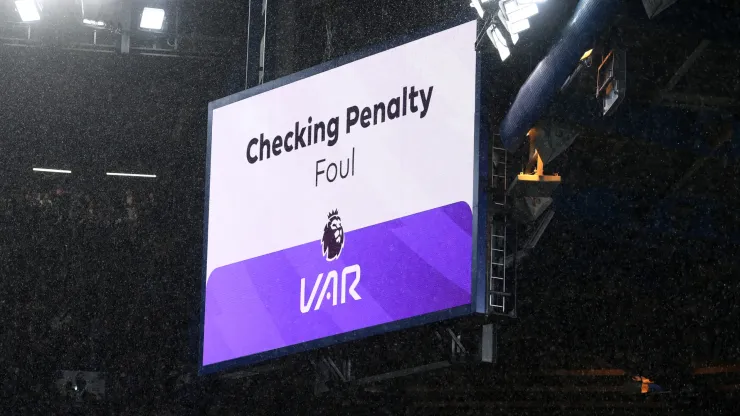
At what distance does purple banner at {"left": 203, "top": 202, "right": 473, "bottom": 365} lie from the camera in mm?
7246

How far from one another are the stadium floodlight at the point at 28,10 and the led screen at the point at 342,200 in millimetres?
1921

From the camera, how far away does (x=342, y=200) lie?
803cm

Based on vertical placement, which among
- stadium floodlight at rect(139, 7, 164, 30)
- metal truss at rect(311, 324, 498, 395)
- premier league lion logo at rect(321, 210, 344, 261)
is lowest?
metal truss at rect(311, 324, 498, 395)

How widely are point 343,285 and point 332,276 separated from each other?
13cm

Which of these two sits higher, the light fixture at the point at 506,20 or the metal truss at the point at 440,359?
the light fixture at the point at 506,20

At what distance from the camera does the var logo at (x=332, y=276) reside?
25.7ft

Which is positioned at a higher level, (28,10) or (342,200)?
(28,10)

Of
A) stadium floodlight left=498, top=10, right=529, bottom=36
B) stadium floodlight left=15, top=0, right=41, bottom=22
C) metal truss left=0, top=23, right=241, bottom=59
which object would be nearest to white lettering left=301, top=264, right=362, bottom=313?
stadium floodlight left=498, top=10, right=529, bottom=36

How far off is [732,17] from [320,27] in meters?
5.36

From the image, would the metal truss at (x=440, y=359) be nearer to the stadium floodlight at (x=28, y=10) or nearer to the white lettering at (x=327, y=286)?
the white lettering at (x=327, y=286)

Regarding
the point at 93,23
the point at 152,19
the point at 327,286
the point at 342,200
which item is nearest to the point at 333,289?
the point at 327,286

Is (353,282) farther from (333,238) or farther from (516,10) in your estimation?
(516,10)

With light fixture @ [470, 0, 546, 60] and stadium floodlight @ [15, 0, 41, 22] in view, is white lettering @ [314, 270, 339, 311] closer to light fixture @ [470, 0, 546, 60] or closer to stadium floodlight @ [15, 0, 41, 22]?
light fixture @ [470, 0, 546, 60]

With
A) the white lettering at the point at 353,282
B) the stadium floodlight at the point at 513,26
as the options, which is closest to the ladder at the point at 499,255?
the stadium floodlight at the point at 513,26
